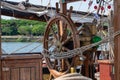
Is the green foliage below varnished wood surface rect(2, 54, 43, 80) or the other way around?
the other way around

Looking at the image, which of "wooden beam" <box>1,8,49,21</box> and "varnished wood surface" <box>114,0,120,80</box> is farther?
"wooden beam" <box>1,8,49,21</box>

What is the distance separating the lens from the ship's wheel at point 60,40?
19.0 feet

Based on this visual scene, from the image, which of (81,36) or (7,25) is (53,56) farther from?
(7,25)

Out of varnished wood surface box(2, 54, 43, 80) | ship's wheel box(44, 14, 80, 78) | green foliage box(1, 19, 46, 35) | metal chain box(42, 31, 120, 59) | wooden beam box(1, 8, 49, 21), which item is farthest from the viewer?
green foliage box(1, 19, 46, 35)

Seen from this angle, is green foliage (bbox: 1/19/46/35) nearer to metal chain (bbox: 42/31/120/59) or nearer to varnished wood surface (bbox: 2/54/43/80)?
metal chain (bbox: 42/31/120/59)

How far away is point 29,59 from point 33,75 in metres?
0.24

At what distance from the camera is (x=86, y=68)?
574cm

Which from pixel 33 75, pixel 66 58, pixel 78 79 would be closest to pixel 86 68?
pixel 66 58

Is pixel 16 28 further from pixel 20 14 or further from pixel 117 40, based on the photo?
pixel 117 40

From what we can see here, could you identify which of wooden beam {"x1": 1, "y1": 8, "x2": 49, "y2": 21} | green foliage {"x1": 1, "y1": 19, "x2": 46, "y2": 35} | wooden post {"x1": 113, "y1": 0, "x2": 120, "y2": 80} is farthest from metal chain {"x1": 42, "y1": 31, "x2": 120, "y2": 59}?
green foliage {"x1": 1, "y1": 19, "x2": 46, "y2": 35}

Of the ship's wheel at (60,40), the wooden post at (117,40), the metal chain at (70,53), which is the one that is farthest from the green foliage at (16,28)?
the wooden post at (117,40)

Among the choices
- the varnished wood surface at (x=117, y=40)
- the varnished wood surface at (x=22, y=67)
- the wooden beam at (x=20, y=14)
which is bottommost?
the varnished wood surface at (x=22, y=67)

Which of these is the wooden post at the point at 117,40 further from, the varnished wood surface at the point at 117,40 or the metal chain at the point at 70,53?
the metal chain at the point at 70,53

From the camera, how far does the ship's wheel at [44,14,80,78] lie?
5.78 meters
